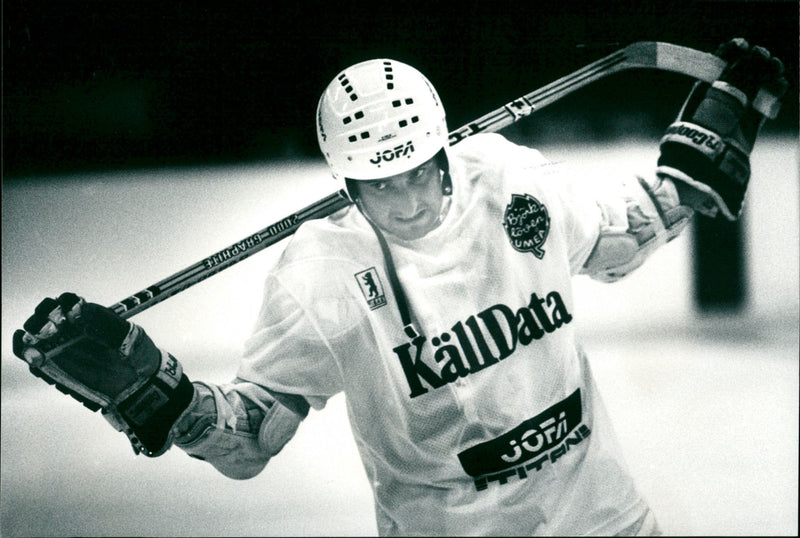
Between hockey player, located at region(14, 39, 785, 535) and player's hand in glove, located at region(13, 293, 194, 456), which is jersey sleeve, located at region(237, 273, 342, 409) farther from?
player's hand in glove, located at region(13, 293, 194, 456)

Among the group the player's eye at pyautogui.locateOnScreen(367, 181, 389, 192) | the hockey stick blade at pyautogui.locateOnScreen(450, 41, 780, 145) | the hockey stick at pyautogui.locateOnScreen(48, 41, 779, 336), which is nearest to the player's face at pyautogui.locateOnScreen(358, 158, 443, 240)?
the player's eye at pyautogui.locateOnScreen(367, 181, 389, 192)

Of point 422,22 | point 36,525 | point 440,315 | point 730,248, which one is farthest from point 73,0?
point 730,248

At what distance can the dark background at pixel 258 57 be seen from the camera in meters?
1.97

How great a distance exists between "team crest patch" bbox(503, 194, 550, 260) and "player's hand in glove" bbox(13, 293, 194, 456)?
0.86 m

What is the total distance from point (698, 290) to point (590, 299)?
58cm

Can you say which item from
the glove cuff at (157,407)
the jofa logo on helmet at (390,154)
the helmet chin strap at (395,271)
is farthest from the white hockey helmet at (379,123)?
the glove cuff at (157,407)

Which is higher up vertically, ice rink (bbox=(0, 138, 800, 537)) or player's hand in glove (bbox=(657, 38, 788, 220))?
player's hand in glove (bbox=(657, 38, 788, 220))

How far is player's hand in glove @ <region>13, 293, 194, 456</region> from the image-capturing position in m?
1.76

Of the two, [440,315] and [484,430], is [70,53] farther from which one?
[484,430]

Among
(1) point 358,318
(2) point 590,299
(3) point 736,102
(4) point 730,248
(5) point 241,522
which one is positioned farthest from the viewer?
(2) point 590,299

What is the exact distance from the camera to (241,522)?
224 cm

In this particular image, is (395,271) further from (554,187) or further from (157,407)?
(157,407)

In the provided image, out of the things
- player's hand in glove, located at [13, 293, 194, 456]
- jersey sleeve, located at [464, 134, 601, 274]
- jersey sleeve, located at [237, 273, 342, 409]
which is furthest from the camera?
jersey sleeve, located at [464, 134, 601, 274]

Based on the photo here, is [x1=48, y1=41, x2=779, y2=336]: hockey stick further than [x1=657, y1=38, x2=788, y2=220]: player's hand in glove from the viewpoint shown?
No
